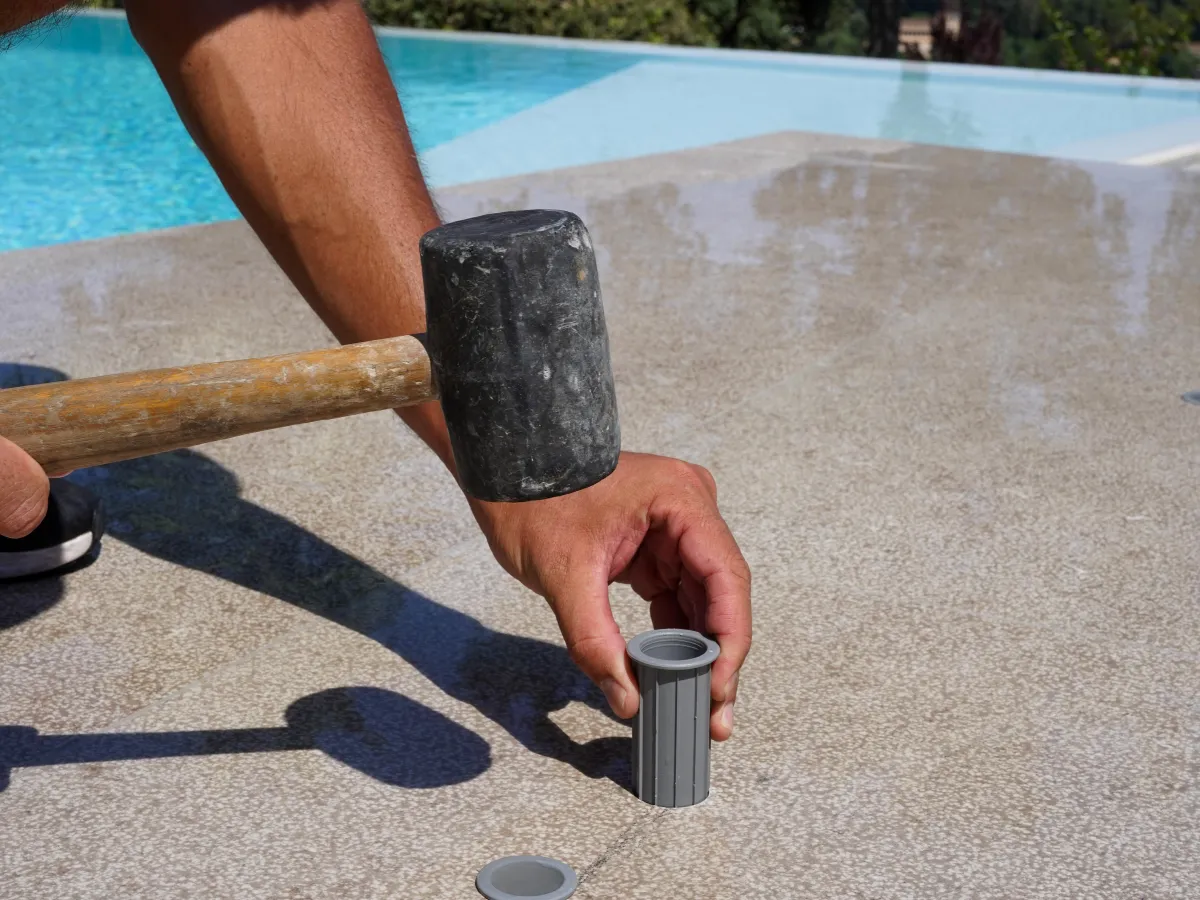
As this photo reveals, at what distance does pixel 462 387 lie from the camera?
4.57ft

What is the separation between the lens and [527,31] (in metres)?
16.5

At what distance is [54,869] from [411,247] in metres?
0.93

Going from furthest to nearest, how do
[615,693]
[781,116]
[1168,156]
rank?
[781,116] < [1168,156] < [615,693]

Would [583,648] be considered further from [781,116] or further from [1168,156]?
[781,116]

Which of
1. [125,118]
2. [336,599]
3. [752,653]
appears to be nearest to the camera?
[752,653]

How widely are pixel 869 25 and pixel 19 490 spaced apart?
19481 millimetres

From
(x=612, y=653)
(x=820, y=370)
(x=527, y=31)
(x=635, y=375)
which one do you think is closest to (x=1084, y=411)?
(x=820, y=370)

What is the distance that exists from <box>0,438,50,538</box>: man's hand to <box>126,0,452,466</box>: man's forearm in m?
0.57

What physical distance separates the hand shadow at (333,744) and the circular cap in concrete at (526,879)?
8.7 inches

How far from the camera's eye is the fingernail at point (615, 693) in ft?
5.22

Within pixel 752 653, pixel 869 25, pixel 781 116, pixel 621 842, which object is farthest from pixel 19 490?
pixel 869 25

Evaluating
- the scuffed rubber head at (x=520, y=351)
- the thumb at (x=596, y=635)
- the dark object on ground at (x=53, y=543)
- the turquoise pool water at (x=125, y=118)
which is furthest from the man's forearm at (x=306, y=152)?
A: the turquoise pool water at (x=125, y=118)

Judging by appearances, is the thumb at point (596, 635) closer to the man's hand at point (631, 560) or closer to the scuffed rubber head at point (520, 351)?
the man's hand at point (631, 560)

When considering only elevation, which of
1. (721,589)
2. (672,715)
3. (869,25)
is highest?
(869,25)
